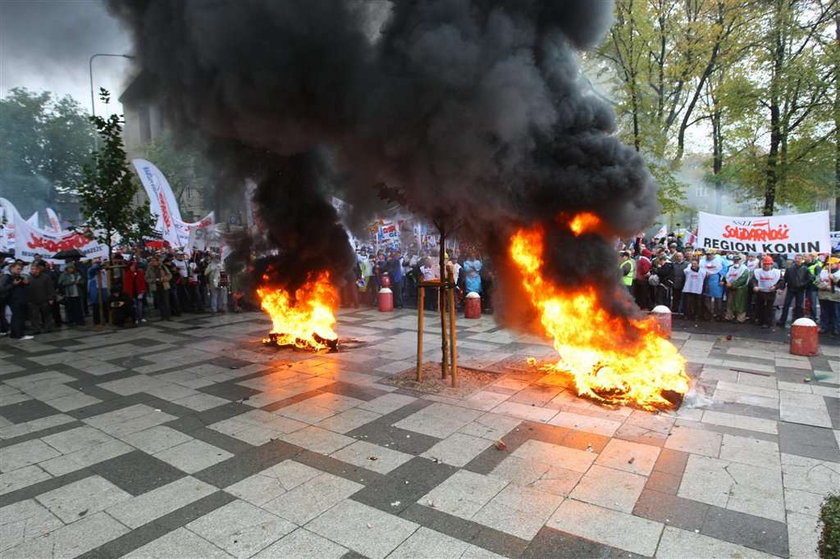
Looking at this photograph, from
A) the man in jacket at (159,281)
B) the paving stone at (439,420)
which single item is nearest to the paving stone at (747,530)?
the paving stone at (439,420)

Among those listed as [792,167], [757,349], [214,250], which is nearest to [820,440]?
[757,349]

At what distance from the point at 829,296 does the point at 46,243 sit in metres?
19.2

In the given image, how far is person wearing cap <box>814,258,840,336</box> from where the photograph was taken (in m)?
10.4

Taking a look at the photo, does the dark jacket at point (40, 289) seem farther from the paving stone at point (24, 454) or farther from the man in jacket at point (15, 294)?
the paving stone at point (24, 454)

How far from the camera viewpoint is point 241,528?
12.2 ft

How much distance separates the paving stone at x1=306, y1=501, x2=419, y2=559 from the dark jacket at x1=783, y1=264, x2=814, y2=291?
11.1 m

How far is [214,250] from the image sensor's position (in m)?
16.4

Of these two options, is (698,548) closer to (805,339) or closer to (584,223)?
(584,223)

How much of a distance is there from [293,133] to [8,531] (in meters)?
5.95

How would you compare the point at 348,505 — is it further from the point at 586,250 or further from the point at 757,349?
the point at 757,349

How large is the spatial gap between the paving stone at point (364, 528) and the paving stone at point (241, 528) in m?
0.27

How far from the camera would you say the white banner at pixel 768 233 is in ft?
38.0

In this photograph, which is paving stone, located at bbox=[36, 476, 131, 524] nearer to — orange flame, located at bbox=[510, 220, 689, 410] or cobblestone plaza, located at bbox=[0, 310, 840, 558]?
cobblestone plaza, located at bbox=[0, 310, 840, 558]

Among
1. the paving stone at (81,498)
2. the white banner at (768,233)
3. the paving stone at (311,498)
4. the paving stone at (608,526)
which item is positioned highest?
the white banner at (768,233)
